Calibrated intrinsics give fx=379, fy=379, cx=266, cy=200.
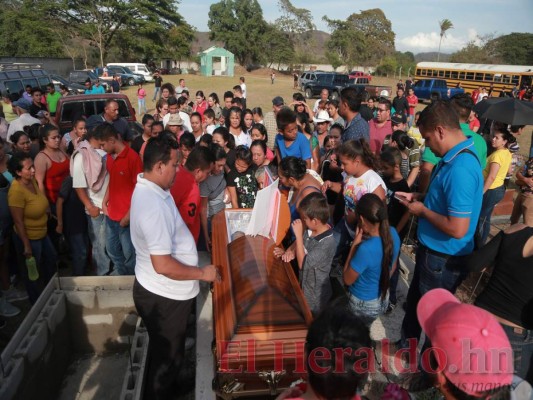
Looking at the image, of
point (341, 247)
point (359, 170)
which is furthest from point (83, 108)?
point (359, 170)

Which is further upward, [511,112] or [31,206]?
[511,112]

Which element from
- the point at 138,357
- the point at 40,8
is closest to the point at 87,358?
the point at 138,357

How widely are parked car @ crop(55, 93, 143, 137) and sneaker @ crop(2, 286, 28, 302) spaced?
12.9 ft

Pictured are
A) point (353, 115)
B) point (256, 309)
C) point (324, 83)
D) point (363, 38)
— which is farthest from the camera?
point (363, 38)

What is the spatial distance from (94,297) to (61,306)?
25 centimetres

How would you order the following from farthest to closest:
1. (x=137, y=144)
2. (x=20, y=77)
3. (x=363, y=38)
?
(x=363, y=38), (x=20, y=77), (x=137, y=144)

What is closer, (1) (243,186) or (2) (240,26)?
(1) (243,186)

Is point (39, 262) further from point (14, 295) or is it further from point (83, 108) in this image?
point (83, 108)

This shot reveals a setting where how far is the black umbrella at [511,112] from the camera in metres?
5.42

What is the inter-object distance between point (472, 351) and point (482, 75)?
82.8ft

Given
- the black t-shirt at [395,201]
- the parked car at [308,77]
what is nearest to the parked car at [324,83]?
the parked car at [308,77]

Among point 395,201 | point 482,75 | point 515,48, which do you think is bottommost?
point 395,201

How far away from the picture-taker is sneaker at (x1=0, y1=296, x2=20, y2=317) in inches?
143

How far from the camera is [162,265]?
1987 mm
